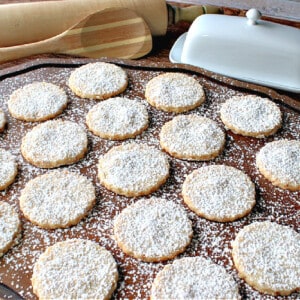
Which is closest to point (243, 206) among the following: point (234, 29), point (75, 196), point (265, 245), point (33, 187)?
point (265, 245)

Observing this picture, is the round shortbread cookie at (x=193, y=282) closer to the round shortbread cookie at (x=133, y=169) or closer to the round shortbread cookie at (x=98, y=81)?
the round shortbread cookie at (x=133, y=169)

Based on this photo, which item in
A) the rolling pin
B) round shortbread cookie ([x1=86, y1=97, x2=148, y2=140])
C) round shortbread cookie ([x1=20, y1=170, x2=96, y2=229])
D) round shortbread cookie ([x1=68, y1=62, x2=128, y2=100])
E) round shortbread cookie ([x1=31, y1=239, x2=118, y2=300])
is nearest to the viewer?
round shortbread cookie ([x1=31, y1=239, x2=118, y2=300])

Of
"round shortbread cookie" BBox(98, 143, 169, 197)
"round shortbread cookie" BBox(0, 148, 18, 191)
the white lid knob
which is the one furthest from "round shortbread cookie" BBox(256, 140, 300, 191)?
"round shortbread cookie" BBox(0, 148, 18, 191)

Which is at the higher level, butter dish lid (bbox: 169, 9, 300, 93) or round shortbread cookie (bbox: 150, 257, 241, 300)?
butter dish lid (bbox: 169, 9, 300, 93)

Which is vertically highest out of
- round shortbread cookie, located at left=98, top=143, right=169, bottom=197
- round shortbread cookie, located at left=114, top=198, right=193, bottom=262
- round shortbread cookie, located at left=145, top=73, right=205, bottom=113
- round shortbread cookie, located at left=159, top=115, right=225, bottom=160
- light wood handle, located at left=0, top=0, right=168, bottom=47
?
light wood handle, located at left=0, top=0, right=168, bottom=47

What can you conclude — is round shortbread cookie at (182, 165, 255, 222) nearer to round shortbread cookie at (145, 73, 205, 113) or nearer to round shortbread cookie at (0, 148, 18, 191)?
round shortbread cookie at (145, 73, 205, 113)

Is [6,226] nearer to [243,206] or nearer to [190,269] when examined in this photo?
[190,269]

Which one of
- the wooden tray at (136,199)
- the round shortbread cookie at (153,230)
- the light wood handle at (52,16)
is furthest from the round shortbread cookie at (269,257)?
the light wood handle at (52,16)
